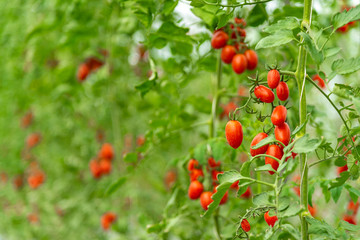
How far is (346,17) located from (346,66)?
69 millimetres

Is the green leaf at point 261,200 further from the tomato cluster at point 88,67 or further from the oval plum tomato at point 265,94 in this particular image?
the tomato cluster at point 88,67

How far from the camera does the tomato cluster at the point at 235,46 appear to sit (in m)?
0.92

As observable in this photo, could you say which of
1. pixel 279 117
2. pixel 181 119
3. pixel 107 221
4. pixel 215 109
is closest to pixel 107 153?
pixel 107 221

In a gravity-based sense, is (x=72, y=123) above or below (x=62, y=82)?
below

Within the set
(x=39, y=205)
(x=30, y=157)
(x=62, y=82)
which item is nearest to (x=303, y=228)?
(x=62, y=82)

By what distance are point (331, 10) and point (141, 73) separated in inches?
41.9

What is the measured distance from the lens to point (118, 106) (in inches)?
82.9

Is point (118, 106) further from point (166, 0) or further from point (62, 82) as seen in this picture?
point (166, 0)

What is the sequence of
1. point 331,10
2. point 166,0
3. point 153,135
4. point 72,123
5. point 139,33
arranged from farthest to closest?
point 72,123, point 139,33, point 331,10, point 153,135, point 166,0

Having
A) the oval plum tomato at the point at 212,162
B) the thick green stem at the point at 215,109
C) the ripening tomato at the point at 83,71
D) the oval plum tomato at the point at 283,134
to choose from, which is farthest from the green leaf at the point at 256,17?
the ripening tomato at the point at 83,71

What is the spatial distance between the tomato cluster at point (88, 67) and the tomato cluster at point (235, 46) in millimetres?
1166

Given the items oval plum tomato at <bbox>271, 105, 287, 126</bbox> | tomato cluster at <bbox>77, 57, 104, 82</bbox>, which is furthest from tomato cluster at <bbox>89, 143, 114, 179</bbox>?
oval plum tomato at <bbox>271, 105, 287, 126</bbox>

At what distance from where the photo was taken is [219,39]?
0.92 m

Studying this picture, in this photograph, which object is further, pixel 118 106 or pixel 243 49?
pixel 118 106
